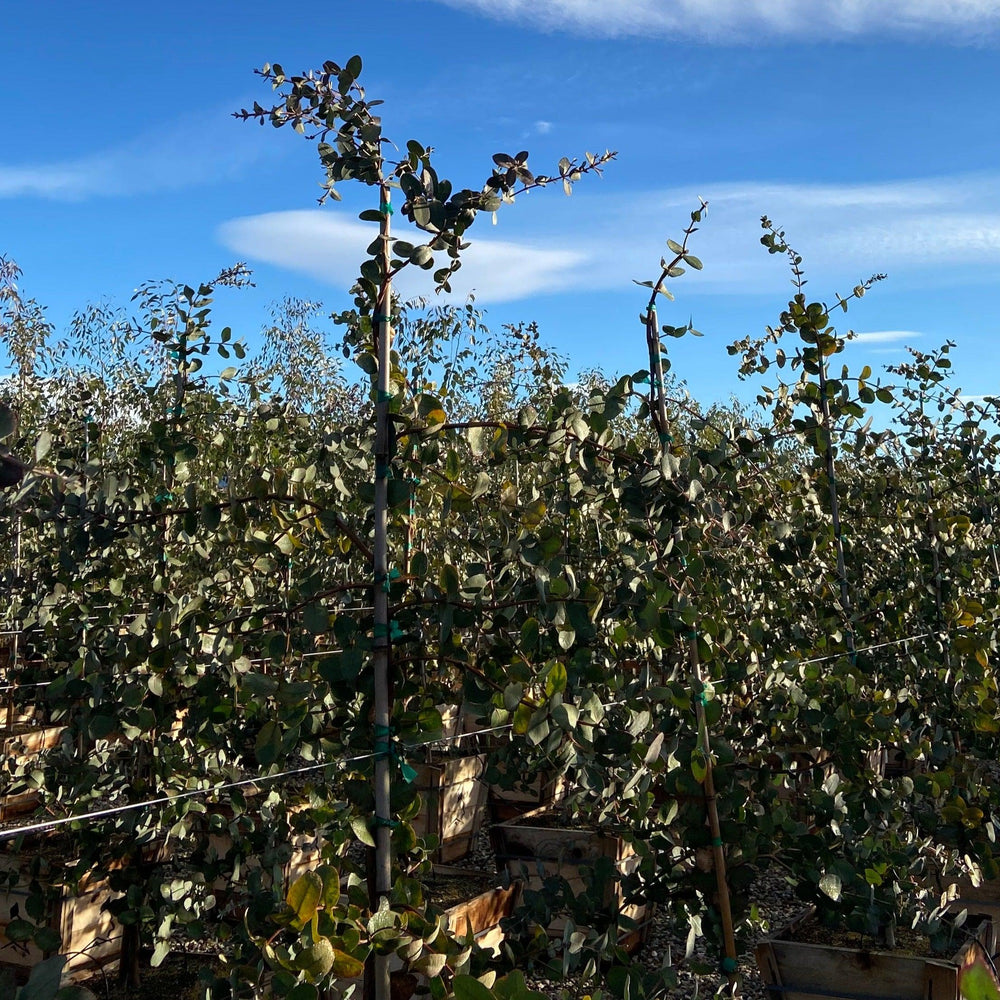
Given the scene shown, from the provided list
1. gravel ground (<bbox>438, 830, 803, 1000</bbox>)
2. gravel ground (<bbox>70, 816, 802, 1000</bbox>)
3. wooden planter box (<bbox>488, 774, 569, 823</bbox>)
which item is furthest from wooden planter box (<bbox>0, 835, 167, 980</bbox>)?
wooden planter box (<bbox>488, 774, 569, 823</bbox>)

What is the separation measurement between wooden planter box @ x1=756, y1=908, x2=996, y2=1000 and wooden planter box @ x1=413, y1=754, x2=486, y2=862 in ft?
6.01

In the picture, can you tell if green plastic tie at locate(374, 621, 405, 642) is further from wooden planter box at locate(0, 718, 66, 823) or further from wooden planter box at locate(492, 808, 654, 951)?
wooden planter box at locate(0, 718, 66, 823)

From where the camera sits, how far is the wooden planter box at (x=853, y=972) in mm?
2445

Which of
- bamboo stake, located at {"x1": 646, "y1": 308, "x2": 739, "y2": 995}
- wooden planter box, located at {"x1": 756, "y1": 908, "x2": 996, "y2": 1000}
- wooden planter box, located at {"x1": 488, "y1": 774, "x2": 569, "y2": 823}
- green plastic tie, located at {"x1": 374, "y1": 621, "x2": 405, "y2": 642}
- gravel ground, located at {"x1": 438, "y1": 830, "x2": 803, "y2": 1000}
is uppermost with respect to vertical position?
green plastic tie, located at {"x1": 374, "y1": 621, "x2": 405, "y2": 642}

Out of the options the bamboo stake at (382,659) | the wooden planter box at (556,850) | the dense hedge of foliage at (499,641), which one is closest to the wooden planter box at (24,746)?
the dense hedge of foliage at (499,641)

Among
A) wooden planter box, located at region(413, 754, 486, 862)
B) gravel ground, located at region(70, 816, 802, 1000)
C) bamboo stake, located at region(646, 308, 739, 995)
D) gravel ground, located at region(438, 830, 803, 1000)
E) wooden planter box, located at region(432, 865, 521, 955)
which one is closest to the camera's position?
bamboo stake, located at region(646, 308, 739, 995)

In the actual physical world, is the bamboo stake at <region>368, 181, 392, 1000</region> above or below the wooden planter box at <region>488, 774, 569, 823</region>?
above

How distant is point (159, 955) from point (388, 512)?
1439 mm

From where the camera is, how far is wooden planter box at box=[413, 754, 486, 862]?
4348 mm

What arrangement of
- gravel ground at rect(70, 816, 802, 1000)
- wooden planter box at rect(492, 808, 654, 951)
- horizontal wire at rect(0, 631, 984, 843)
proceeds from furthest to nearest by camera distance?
wooden planter box at rect(492, 808, 654, 951), gravel ground at rect(70, 816, 802, 1000), horizontal wire at rect(0, 631, 984, 843)

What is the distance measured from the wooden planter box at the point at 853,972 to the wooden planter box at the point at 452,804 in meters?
1.83

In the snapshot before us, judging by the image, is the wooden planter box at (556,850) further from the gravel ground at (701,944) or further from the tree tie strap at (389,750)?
the tree tie strap at (389,750)

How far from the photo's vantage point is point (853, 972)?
2.54 meters

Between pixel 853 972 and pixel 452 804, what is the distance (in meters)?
2.21
